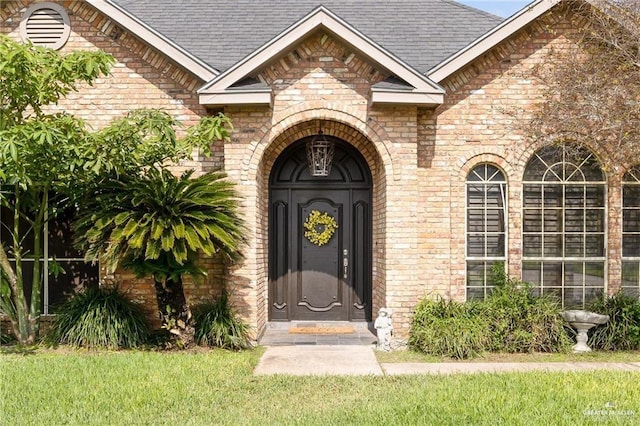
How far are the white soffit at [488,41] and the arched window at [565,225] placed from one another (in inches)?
74.7

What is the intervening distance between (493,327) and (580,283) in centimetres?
194

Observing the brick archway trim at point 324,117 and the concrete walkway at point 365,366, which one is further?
the brick archway trim at point 324,117

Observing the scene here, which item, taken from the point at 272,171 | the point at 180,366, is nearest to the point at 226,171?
the point at 272,171

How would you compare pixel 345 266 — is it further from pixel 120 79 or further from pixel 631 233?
pixel 120 79

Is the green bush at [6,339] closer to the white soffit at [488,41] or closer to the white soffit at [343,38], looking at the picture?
the white soffit at [343,38]

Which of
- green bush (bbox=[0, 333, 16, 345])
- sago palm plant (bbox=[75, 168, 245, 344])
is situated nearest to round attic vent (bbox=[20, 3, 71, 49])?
sago palm plant (bbox=[75, 168, 245, 344])

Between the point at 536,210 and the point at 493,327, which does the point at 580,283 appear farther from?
the point at 493,327

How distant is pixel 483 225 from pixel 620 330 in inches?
97.3

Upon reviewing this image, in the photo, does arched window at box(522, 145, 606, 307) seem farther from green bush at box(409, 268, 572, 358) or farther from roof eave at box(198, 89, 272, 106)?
roof eave at box(198, 89, 272, 106)

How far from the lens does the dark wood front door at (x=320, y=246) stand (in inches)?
379

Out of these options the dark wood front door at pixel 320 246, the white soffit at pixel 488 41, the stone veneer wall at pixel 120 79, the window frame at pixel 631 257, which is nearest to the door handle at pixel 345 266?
the dark wood front door at pixel 320 246

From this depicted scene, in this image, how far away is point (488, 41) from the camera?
840cm

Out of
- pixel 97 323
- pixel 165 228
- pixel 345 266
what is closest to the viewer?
pixel 165 228

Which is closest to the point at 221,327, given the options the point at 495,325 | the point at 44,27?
the point at 495,325
